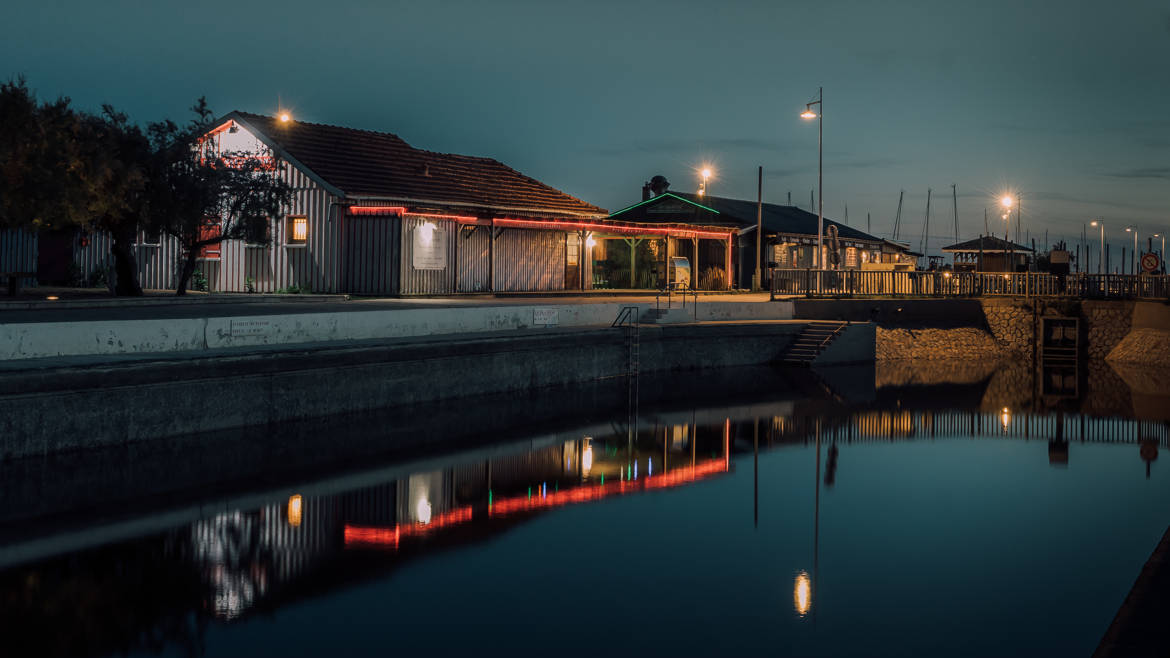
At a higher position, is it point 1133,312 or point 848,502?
point 1133,312

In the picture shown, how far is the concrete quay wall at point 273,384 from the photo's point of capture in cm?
1363

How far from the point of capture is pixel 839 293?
36.7 m

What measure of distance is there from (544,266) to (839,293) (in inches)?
419

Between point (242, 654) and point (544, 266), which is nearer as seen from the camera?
point (242, 654)

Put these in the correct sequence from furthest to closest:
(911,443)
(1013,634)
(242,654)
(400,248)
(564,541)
Result: 1. (400,248)
2. (911,443)
3. (564,541)
4. (1013,634)
5. (242,654)

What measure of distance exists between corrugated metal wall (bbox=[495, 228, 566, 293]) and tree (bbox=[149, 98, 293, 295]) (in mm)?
8059

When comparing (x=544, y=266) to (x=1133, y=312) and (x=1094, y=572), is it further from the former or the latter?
(x=1094, y=572)

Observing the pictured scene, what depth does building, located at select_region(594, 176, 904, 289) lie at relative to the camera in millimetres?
45844

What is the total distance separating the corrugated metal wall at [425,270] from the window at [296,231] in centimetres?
343

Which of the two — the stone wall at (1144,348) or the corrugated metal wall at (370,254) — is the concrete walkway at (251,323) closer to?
the corrugated metal wall at (370,254)

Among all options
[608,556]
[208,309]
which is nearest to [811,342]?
[208,309]

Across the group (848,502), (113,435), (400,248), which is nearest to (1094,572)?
(848,502)

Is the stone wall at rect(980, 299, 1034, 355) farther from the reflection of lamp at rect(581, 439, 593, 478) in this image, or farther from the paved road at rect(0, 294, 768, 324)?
the reflection of lamp at rect(581, 439, 593, 478)

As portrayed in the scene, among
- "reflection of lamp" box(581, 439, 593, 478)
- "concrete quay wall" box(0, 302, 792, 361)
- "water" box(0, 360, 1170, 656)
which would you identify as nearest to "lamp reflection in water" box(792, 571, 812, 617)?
"water" box(0, 360, 1170, 656)
